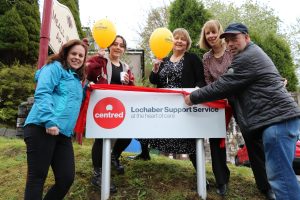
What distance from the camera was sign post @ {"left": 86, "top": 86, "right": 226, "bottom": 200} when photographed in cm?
348

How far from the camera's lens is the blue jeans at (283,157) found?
2.66 meters

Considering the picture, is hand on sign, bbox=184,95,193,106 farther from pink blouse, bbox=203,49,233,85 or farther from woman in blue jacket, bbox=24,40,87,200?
woman in blue jacket, bbox=24,40,87,200

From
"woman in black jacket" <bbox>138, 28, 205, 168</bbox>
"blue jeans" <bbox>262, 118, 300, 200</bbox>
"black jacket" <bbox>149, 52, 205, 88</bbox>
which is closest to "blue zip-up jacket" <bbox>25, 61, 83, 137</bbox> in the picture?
"woman in black jacket" <bbox>138, 28, 205, 168</bbox>

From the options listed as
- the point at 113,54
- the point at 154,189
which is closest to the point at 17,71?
the point at 113,54

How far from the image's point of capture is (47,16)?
321 centimetres

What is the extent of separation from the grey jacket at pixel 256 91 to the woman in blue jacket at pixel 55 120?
1.45 metres

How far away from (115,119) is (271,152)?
1667mm

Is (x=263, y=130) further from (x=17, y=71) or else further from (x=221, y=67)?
(x=17, y=71)

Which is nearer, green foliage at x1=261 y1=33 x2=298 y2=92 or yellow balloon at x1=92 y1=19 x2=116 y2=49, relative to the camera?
yellow balloon at x1=92 y1=19 x2=116 y2=49

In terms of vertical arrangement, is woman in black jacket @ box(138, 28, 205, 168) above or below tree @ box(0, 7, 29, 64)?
below

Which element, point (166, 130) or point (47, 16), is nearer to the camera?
point (47, 16)

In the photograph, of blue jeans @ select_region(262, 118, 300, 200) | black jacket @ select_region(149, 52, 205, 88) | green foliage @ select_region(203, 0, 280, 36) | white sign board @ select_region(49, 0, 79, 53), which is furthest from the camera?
green foliage @ select_region(203, 0, 280, 36)

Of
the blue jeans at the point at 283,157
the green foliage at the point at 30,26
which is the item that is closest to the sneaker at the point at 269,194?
the blue jeans at the point at 283,157

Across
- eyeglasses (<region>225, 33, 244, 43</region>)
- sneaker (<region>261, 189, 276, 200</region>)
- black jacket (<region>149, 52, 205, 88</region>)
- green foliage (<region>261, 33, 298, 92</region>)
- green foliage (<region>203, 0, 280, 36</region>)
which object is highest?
green foliage (<region>203, 0, 280, 36</region>)
